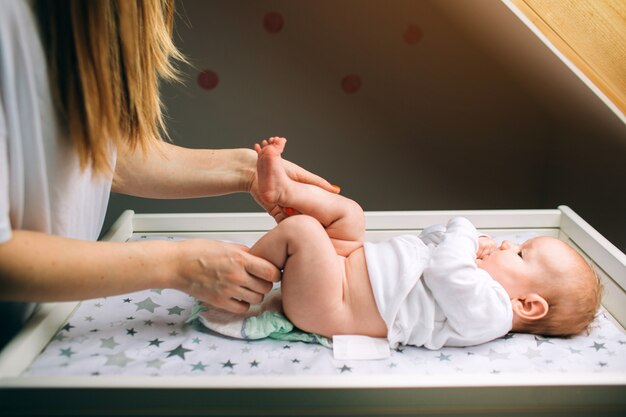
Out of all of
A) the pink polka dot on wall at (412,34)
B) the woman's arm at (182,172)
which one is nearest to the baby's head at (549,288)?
the woman's arm at (182,172)

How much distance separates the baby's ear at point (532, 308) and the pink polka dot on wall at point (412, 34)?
3.79 ft

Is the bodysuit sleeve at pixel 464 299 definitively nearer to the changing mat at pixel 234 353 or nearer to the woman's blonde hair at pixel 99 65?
the changing mat at pixel 234 353

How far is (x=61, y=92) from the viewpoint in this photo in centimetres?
94

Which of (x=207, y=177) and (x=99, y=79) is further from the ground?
(x=99, y=79)

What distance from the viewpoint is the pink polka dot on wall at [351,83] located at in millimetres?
2131

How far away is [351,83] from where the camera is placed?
84.2 inches

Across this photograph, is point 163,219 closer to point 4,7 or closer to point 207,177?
point 207,177

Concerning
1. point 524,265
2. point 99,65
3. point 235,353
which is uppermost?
point 99,65

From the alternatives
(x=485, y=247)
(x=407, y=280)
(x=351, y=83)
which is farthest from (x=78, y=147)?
(x=351, y=83)

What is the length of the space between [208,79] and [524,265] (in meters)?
1.29

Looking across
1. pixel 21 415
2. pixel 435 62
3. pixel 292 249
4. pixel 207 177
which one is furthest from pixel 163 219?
pixel 435 62

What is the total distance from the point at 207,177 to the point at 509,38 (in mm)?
770

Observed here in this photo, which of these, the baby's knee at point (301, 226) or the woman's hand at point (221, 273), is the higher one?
the baby's knee at point (301, 226)

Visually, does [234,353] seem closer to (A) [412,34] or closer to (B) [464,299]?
(B) [464,299]
